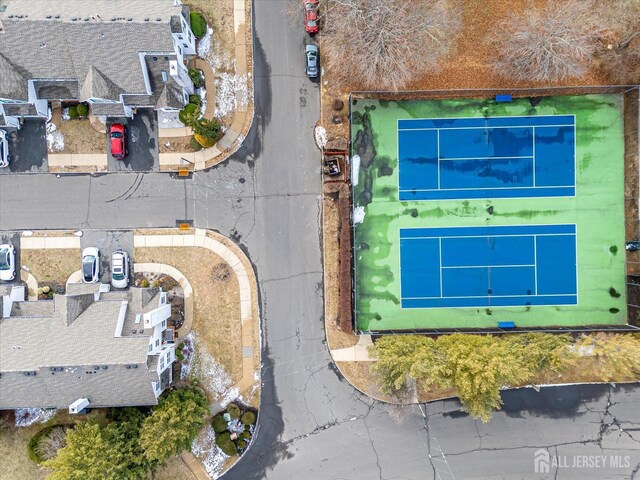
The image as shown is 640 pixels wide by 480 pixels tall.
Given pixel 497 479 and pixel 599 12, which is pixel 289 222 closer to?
pixel 497 479

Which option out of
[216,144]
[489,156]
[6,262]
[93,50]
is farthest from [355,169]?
[6,262]

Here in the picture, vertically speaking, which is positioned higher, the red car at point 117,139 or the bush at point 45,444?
the red car at point 117,139

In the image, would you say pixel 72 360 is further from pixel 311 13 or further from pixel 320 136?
pixel 311 13

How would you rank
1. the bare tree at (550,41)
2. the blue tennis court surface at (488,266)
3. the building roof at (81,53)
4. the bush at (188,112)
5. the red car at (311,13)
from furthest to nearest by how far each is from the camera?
the blue tennis court surface at (488,266)
the red car at (311,13)
the bush at (188,112)
the bare tree at (550,41)
the building roof at (81,53)

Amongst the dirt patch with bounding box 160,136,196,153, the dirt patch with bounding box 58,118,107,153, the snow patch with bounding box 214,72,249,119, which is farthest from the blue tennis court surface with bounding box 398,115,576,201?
the dirt patch with bounding box 58,118,107,153

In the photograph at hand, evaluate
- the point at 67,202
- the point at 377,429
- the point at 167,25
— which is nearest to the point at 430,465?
the point at 377,429

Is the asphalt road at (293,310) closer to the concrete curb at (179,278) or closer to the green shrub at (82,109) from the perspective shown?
the concrete curb at (179,278)

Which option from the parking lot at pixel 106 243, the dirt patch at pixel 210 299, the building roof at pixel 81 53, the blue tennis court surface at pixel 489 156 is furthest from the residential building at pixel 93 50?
the blue tennis court surface at pixel 489 156

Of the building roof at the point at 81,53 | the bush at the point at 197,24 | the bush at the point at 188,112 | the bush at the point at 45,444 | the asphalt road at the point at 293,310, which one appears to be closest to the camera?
the building roof at the point at 81,53
